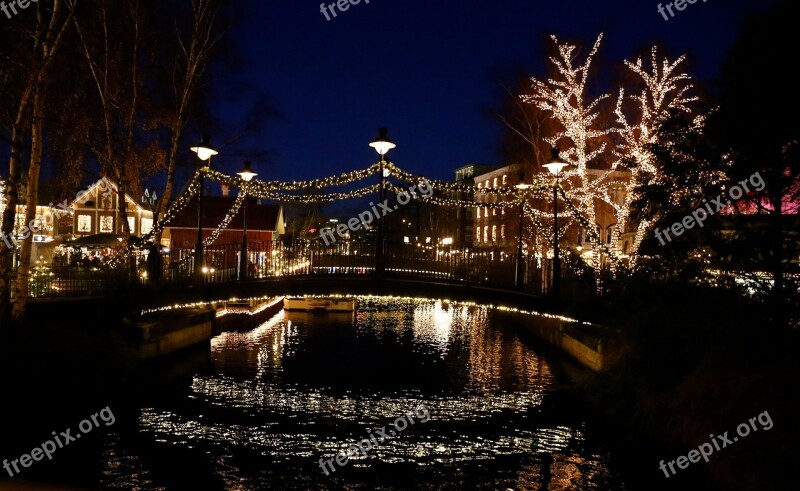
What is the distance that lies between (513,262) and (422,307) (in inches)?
1176

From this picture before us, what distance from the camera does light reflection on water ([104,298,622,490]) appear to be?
542 inches

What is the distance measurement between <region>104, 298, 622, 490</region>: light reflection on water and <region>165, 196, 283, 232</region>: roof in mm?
25823

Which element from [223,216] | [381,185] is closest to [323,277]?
[381,185]

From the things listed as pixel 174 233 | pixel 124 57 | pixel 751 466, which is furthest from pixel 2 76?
pixel 174 233

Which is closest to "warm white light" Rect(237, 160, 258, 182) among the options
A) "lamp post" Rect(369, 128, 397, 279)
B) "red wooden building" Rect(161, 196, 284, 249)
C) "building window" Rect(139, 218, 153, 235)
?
"lamp post" Rect(369, 128, 397, 279)

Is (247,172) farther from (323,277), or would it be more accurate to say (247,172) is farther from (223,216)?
(223,216)

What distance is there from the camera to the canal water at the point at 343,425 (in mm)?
13555

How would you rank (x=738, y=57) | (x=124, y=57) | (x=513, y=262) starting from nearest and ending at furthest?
(x=738, y=57) → (x=513, y=262) → (x=124, y=57)

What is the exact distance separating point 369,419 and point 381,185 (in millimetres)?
6492

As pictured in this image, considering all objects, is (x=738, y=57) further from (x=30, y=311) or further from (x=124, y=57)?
(x=124, y=57)

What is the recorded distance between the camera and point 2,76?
18172 millimetres

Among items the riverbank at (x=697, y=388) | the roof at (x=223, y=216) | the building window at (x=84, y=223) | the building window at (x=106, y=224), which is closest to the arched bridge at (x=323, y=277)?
the riverbank at (x=697, y=388)

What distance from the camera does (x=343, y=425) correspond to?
17.2m

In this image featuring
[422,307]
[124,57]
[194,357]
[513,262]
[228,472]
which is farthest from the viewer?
[422,307]
